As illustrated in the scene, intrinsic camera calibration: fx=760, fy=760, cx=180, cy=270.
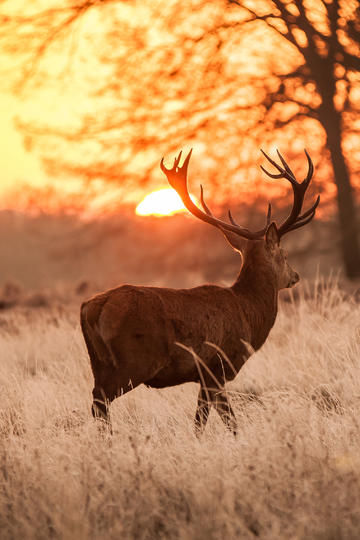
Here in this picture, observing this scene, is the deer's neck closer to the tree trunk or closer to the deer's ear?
the deer's ear

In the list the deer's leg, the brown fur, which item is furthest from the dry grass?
the brown fur

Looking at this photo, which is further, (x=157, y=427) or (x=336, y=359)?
(x=336, y=359)

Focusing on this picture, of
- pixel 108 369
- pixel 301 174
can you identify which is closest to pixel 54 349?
pixel 108 369

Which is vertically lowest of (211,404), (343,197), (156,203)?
(343,197)

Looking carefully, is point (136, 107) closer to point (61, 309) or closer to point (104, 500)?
point (61, 309)

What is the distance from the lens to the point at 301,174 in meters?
11.5

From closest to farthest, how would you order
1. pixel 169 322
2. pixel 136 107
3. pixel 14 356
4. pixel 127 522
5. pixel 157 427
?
1. pixel 127 522
2. pixel 169 322
3. pixel 157 427
4. pixel 14 356
5. pixel 136 107

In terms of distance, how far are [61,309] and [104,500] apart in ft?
32.9

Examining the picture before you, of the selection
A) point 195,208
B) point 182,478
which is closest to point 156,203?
point 195,208

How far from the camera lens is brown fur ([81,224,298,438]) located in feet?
14.0

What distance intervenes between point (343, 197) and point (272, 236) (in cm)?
731

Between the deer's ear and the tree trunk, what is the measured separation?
6.87m

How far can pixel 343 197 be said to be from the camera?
39.7 feet

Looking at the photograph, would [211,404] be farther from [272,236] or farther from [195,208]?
[195,208]
